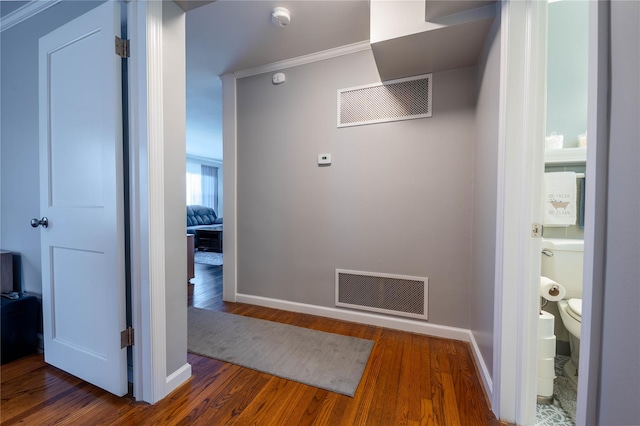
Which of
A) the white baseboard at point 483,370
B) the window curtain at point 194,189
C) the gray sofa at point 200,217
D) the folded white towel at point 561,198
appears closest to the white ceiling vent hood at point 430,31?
the folded white towel at point 561,198

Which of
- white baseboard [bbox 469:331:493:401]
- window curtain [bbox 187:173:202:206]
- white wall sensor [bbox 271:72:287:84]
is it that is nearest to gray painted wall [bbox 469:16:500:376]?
white baseboard [bbox 469:331:493:401]

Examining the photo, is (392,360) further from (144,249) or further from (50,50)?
(50,50)

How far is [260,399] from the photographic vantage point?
50.6 inches

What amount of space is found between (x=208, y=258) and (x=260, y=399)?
13.4 feet

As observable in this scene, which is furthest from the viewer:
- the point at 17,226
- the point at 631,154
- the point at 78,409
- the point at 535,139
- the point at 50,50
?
the point at 17,226

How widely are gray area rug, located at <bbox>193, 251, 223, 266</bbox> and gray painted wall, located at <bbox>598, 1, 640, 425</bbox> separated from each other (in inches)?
180

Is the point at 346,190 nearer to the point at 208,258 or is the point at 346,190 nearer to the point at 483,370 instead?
the point at 483,370

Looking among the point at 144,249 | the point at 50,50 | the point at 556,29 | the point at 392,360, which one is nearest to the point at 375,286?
the point at 392,360

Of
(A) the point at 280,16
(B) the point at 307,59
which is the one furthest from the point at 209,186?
(A) the point at 280,16

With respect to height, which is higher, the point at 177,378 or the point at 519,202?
the point at 519,202

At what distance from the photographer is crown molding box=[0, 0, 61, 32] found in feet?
5.44

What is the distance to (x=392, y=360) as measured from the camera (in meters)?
1.62

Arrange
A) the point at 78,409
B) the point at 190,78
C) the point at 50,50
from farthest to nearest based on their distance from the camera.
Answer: the point at 190,78 → the point at 50,50 → the point at 78,409

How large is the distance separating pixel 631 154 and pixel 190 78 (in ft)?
11.1
